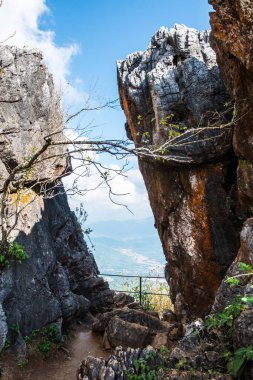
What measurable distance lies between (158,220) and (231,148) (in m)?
4.21

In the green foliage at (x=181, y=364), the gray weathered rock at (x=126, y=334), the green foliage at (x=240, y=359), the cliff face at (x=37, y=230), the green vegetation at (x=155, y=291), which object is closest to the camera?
the green foliage at (x=240, y=359)

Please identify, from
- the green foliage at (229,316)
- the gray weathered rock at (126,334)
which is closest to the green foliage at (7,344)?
the gray weathered rock at (126,334)

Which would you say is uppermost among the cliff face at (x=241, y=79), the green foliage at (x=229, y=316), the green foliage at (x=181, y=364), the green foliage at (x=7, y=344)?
the cliff face at (x=241, y=79)

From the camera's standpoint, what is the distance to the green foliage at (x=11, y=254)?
370 inches

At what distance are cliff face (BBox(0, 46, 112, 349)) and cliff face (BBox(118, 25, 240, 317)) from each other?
3557 millimetres

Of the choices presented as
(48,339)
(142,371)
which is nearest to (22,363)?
(48,339)

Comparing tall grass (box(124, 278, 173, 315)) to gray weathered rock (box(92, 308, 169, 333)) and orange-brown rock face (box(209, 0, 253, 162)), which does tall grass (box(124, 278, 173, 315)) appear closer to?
gray weathered rock (box(92, 308, 169, 333))

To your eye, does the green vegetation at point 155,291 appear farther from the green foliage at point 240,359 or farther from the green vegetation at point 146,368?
the green foliage at point 240,359

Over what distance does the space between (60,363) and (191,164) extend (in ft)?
24.8

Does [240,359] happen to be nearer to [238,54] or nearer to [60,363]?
[238,54]

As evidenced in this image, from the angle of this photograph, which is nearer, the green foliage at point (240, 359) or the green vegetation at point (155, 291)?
the green foliage at point (240, 359)

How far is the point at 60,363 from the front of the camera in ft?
31.8

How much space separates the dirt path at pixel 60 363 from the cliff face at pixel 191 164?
346cm

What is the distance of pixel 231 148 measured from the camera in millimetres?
9898
